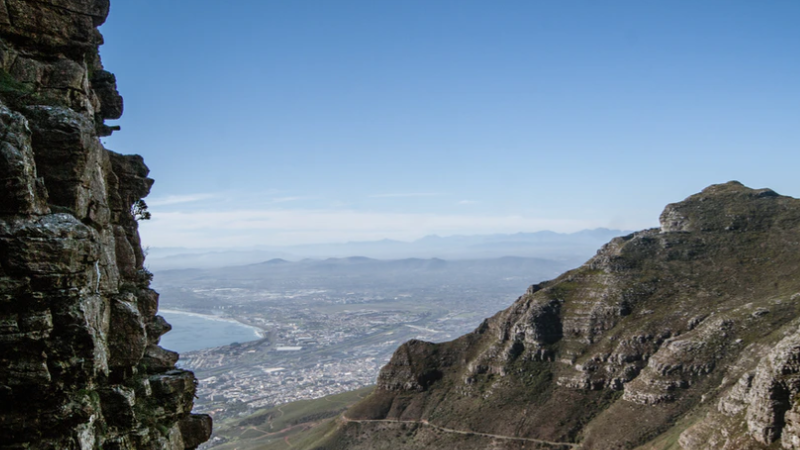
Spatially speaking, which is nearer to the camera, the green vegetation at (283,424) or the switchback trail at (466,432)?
the switchback trail at (466,432)

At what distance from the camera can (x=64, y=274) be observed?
546 inches

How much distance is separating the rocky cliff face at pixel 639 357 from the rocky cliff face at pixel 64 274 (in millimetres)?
51535

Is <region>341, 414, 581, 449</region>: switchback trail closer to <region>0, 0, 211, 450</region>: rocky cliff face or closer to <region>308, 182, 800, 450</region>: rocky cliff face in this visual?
<region>308, 182, 800, 450</region>: rocky cliff face

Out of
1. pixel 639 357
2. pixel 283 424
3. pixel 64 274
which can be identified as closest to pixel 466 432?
pixel 639 357

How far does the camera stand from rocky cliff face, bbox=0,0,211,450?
1302 cm

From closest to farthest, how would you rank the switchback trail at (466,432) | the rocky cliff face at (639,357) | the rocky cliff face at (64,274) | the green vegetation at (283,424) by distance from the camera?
the rocky cliff face at (64,274) → the rocky cliff face at (639,357) → the switchback trail at (466,432) → the green vegetation at (283,424)

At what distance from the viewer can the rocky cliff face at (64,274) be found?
42.7 feet

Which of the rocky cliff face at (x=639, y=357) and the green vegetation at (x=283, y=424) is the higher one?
the rocky cliff face at (x=639, y=357)

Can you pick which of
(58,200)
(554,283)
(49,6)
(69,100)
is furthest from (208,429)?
(554,283)

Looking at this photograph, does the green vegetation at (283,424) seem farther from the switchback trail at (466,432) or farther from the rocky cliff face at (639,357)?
the rocky cliff face at (639,357)

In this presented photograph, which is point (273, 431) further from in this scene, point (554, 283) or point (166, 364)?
point (166, 364)

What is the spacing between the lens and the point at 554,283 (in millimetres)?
108812

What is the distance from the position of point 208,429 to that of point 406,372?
3274 inches

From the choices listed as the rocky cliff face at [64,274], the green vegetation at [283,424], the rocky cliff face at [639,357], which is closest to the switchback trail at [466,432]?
the rocky cliff face at [639,357]
